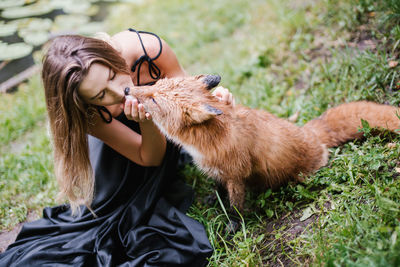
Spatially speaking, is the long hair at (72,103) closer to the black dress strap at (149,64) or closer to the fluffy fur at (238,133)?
the black dress strap at (149,64)

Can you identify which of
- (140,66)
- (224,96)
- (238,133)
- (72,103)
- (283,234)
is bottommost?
(283,234)

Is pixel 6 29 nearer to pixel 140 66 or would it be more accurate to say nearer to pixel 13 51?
pixel 13 51

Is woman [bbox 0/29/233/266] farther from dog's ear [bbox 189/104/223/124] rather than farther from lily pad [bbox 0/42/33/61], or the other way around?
lily pad [bbox 0/42/33/61]

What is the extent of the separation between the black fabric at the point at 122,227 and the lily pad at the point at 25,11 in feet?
14.7

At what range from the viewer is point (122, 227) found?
311 cm

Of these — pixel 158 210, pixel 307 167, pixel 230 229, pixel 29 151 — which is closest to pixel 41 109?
pixel 29 151

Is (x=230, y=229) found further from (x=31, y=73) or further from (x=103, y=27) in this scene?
(x=103, y=27)

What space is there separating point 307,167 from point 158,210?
6.01 feet

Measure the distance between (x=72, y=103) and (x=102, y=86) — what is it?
1.13 feet

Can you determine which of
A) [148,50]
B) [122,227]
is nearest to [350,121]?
[148,50]

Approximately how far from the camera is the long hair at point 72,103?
8.16 feet

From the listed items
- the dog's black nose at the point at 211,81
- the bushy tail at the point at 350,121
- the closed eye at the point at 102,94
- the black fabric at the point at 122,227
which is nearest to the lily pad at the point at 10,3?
the black fabric at the point at 122,227

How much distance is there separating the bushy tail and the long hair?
97.4 inches

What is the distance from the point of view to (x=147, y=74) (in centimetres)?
339
